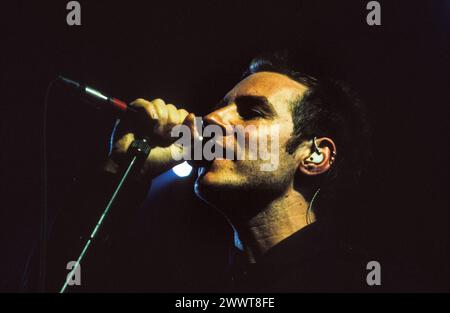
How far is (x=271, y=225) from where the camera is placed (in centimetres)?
192

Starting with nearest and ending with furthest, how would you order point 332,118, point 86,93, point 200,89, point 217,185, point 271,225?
point 86,93
point 217,185
point 271,225
point 332,118
point 200,89

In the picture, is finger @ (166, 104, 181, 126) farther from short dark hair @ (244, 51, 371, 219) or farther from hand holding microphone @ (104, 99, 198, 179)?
short dark hair @ (244, 51, 371, 219)

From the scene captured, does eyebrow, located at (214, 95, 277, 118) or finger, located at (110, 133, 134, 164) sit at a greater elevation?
eyebrow, located at (214, 95, 277, 118)

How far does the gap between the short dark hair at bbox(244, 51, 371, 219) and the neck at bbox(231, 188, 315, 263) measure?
28 cm

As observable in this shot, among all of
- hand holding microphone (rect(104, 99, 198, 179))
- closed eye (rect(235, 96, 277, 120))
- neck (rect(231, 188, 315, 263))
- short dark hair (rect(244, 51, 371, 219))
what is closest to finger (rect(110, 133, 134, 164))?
hand holding microphone (rect(104, 99, 198, 179))

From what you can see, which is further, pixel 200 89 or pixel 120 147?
pixel 200 89

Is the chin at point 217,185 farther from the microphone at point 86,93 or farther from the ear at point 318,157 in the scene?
the microphone at point 86,93

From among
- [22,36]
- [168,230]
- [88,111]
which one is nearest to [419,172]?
[168,230]

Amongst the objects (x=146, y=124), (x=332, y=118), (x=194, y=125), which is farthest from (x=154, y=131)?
(x=332, y=118)

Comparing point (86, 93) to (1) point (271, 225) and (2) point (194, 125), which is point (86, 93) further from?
(1) point (271, 225)

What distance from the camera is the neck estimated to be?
1.90 metres

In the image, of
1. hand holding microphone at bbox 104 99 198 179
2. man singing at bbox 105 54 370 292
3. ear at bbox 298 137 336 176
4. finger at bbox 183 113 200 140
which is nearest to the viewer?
man singing at bbox 105 54 370 292

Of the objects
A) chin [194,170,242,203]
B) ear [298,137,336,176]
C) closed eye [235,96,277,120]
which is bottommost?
chin [194,170,242,203]

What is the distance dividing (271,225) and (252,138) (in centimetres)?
46
